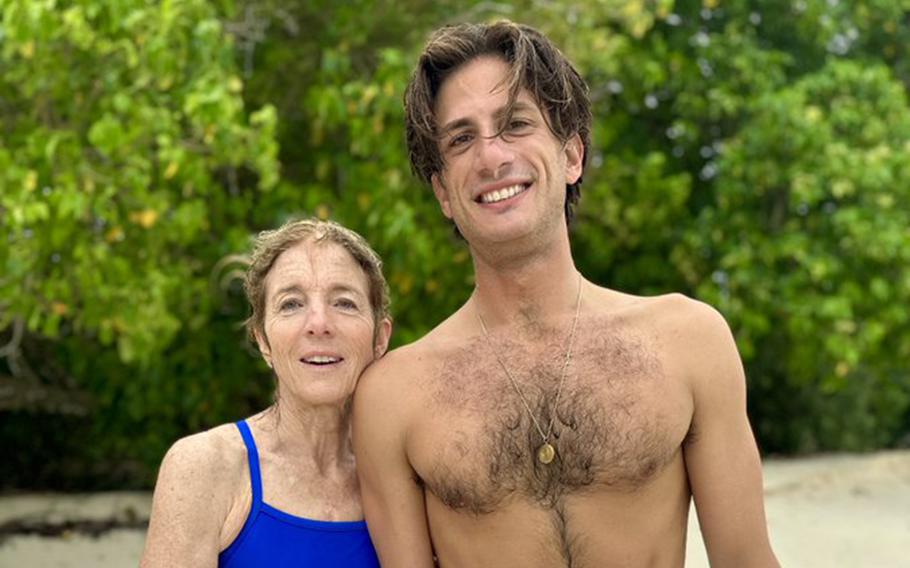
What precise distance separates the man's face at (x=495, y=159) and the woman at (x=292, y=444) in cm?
26

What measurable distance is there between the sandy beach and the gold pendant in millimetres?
5571

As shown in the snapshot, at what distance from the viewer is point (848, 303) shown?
881 cm

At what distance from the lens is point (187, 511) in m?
2.35

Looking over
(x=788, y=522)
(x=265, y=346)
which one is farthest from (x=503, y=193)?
(x=788, y=522)

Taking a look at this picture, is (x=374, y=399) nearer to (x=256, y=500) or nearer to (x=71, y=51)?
(x=256, y=500)

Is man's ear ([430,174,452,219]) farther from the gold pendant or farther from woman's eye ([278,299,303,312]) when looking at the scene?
the gold pendant

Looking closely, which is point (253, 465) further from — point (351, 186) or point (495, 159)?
point (351, 186)

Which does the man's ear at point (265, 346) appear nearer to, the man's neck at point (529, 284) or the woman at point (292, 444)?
the woman at point (292, 444)

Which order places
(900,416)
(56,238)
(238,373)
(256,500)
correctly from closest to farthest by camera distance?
(256,500) < (56,238) < (238,373) < (900,416)

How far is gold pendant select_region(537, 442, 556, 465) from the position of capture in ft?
8.44

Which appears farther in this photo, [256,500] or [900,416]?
[900,416]

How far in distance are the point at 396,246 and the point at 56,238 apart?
1874 millimetres

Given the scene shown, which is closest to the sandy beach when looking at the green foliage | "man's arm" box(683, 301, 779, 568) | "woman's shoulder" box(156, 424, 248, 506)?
the green foliage

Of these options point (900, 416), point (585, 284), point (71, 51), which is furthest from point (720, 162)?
point (585, 284)
